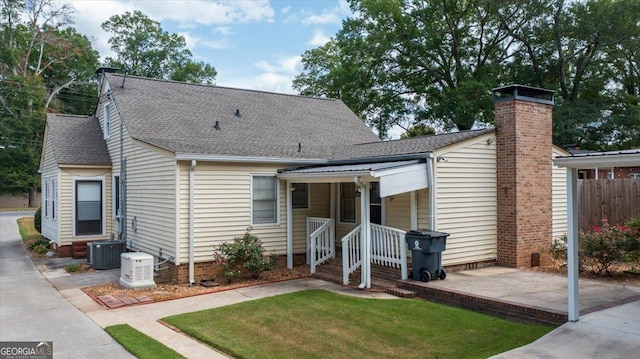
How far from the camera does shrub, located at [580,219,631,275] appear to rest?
997cm

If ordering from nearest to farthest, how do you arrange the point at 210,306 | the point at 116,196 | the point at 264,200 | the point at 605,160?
the point at 605,160
the point at 210,306
the point at 264,200
the point at 116,196

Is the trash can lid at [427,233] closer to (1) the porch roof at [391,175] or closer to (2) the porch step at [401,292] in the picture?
(1) the porch roof at [391,175]

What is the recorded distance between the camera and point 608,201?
13664 millimetres

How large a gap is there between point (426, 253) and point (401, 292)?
94 centimetres

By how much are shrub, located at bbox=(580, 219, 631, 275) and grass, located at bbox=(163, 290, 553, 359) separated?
13.8ft

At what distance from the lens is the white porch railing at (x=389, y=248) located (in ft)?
32.3

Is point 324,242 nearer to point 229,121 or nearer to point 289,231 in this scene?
point 289,231

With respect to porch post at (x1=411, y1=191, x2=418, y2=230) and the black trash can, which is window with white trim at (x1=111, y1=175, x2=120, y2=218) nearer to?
porch post at (x1=411, y1=191, x2=418, y2=230)

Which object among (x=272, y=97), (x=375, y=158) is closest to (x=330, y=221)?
(x=375, y=158)

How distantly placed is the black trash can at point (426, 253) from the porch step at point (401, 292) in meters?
0.46

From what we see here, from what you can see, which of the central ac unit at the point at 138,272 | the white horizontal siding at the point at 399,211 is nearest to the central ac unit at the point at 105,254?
the central ac unit at the point at 138,272

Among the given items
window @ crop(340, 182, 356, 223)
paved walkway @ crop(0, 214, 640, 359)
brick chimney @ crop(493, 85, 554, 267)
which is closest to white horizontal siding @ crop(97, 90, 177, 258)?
paved walkway @ crop(0, 214, 640, 359)

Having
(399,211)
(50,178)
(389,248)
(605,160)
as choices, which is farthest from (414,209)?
(50,178)

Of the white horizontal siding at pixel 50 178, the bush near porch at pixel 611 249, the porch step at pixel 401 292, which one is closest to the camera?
the porch step at pixel 401 292
